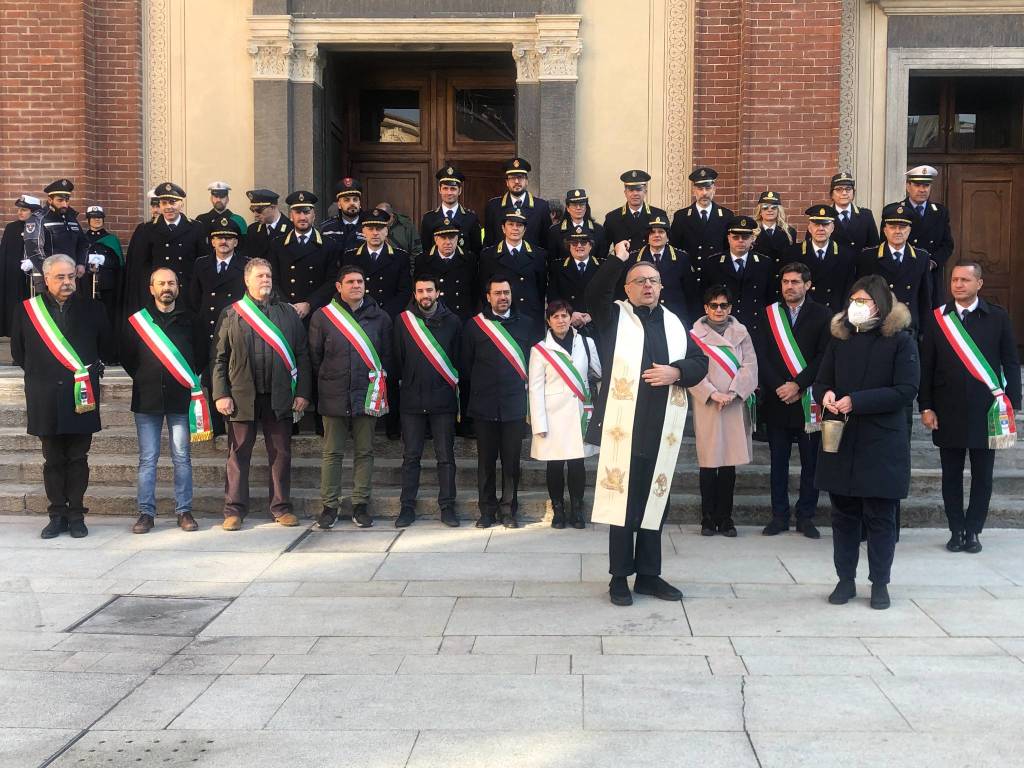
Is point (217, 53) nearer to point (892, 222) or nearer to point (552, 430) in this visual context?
point (552, 430)

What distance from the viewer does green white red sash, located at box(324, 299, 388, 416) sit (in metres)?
8.76

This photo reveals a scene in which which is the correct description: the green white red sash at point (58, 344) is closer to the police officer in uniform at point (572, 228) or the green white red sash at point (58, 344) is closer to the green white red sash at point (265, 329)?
the green white red sash at point (265, 329)

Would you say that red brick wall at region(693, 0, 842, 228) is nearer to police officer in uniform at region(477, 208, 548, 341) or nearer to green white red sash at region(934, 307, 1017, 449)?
police officer in uniform at region(477, 208, 548, 341)

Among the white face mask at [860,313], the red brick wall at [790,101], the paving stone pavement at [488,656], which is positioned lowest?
the paving stone pavement at [488,656]

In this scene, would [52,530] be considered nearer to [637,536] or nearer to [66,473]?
[66,473]

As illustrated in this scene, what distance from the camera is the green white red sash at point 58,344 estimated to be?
8.42m

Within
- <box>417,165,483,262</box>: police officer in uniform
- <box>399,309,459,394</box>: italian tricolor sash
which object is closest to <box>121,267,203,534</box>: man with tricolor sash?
<box>399,309,459,394</box>: italian tricolor sash

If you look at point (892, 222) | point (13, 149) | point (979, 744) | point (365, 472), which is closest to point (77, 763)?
point (979, 744)

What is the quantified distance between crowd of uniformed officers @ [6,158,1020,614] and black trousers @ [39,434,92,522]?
0.05 ft

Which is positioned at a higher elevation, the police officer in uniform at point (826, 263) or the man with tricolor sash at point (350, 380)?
the police officer in uniform at point (826, 263)

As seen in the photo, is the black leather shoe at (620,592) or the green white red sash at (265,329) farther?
the green white red sash at (265,329)

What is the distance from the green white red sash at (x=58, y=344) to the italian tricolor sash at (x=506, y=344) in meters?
2.86

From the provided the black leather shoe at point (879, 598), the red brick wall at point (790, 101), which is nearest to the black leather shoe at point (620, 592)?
the black leather shoe at point (879, 598)

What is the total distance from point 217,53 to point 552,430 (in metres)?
6.40
